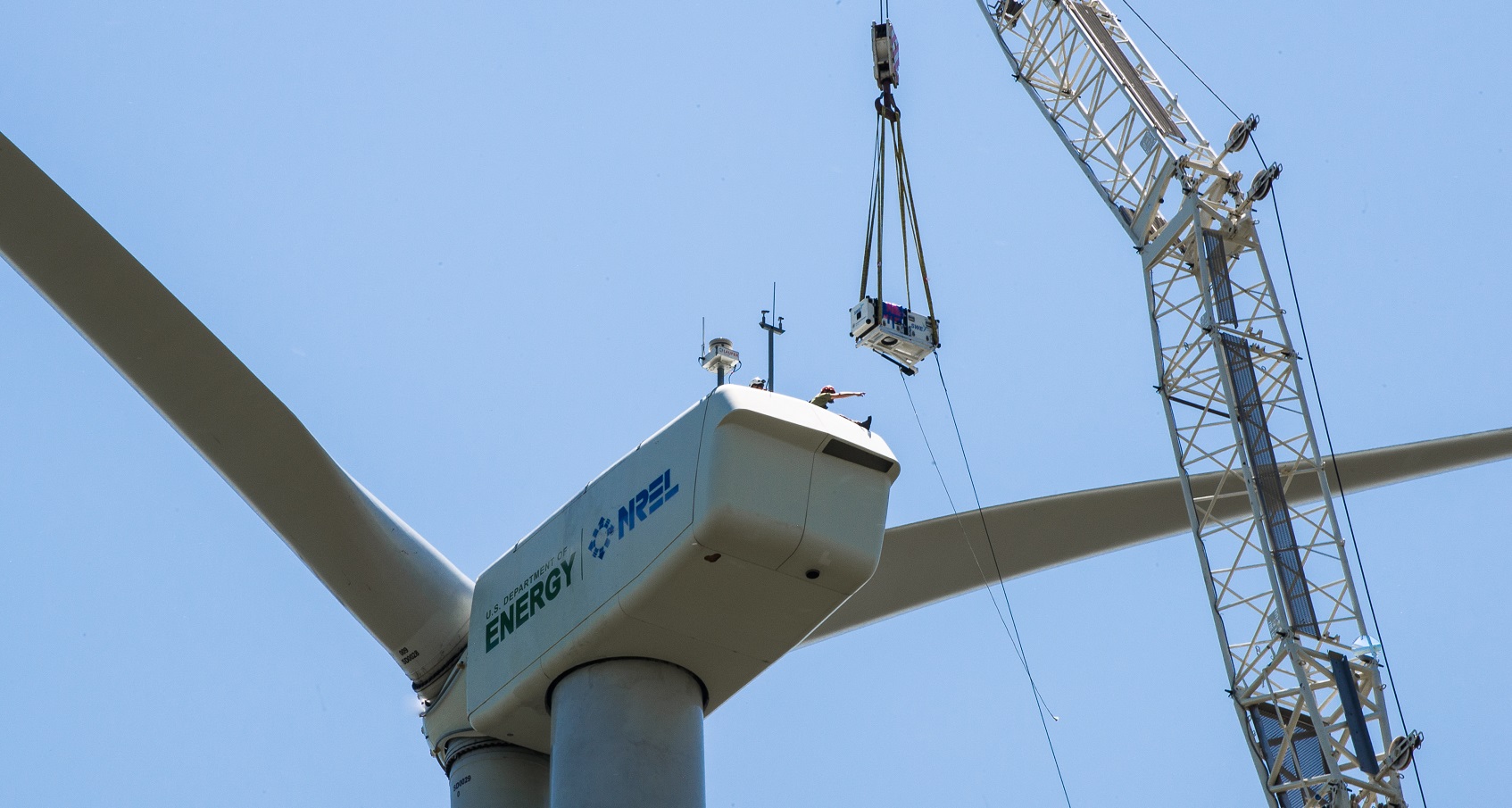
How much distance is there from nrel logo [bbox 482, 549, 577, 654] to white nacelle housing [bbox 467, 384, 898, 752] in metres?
0.02

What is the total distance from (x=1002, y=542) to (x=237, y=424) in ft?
26.1

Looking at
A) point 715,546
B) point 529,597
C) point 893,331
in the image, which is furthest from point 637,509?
point 893,331

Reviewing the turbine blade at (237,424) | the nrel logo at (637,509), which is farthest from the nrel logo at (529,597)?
the turbine blade at (237,424)

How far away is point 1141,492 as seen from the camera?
767 inches

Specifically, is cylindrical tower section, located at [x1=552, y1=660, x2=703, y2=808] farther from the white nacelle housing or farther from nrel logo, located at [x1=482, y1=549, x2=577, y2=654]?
nrel logo, located at [x1=482, y1=549, x2=577, y2=654]

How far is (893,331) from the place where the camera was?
23.1 metres

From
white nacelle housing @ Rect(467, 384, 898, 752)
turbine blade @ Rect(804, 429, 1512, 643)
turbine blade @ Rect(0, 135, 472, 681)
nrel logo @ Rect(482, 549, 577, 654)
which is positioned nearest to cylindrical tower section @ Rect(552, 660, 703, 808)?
white nacelle housing @ Rect(467, 384, 898, 752)

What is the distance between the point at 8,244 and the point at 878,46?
14.2m

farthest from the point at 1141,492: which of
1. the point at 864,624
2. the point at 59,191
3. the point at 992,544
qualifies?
the point at 59,191

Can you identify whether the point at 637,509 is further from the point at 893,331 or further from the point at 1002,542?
the point at 893,331

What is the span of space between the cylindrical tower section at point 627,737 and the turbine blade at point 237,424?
2740 mm

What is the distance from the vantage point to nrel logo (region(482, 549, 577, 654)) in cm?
1442

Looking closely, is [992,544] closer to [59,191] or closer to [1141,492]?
[1141,492]

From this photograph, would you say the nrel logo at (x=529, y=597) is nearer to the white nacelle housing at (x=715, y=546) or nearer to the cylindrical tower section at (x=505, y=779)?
the white nacelle housing at (x=715, y=546)
